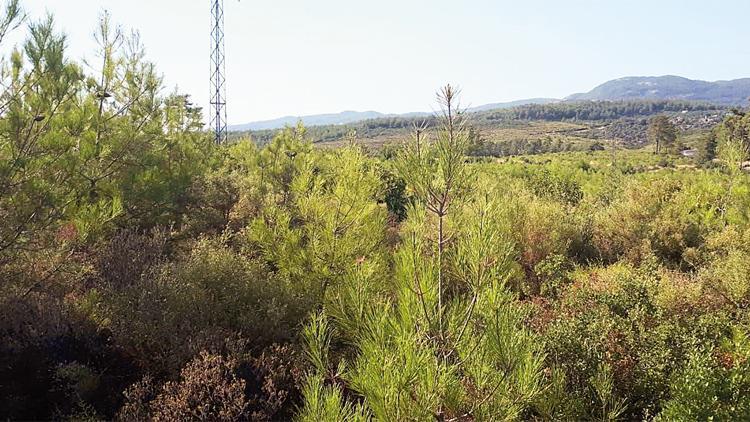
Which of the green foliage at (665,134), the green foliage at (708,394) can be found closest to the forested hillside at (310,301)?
the green foliage at (708,394)

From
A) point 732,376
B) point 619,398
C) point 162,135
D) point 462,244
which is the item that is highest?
point 162,135

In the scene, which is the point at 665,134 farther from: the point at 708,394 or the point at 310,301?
the point at 310,301

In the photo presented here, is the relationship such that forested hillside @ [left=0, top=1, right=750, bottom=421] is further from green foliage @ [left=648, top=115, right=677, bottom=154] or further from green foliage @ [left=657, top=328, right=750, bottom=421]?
green foliage @ [left=648, top=115, right=677, bottom=154]

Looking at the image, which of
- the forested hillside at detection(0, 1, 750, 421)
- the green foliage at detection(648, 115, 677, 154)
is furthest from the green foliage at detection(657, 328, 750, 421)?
the green foliage at detection(648, 115, 677, 154)

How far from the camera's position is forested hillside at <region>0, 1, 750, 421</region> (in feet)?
10.4

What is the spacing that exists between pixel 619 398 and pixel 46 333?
21.2 feet

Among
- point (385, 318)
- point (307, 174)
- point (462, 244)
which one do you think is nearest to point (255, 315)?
point (307, 174)

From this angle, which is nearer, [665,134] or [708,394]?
[708,394]

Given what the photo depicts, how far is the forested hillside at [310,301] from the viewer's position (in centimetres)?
318

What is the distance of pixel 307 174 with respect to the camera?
721 centimetres

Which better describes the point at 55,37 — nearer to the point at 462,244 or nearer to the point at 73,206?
the point at 73,206

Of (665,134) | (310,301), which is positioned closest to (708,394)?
(310,301)

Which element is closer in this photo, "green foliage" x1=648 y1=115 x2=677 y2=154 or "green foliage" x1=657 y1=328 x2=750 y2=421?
"green foliage" x1=657 y1=328 x2=750 y2=421

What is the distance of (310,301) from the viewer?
6.20m
